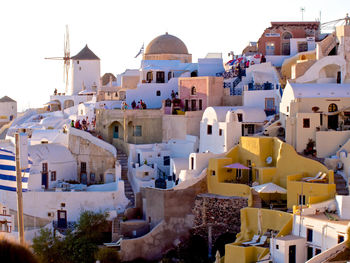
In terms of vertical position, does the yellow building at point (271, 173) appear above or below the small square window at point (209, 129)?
below

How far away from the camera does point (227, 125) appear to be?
97.7 feet

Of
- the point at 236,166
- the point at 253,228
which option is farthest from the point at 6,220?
the point at 253,228

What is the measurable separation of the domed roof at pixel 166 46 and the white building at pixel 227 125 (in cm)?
1336

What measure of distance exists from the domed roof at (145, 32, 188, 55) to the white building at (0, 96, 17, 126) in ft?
55.7

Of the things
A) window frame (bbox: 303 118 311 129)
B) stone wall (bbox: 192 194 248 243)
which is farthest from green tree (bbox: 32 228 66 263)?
A: window frame (bbox: 303 118 311 129)

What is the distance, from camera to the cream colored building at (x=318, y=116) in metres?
27.1

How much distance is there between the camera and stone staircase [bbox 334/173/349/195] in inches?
957

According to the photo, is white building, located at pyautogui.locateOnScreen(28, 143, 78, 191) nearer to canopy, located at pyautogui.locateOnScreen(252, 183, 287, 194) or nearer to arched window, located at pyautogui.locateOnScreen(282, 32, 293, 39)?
canopy, located at pyautogui.locateOnScreen(252, 183, 287, 194)

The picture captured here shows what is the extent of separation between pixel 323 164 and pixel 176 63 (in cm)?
1829

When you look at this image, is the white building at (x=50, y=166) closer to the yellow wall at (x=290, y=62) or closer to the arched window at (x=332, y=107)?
the yellow wall at (x=290, y=62)

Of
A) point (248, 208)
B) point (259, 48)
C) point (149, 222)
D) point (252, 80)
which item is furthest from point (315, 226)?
point (259, 48)

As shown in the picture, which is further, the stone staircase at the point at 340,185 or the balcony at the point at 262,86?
the balcony at the point at 262,86

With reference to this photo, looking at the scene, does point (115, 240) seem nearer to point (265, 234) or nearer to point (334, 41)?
point (265, 234)

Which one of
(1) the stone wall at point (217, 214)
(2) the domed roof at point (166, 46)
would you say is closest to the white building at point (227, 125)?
(1) the stone wall at point (217, 214)
